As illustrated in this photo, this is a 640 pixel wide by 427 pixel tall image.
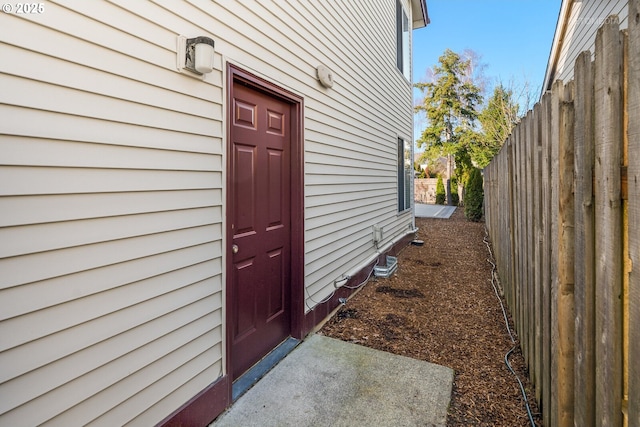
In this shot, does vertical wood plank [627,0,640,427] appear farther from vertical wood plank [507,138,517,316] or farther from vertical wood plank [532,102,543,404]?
vertical wood plank [507,138,517,316]

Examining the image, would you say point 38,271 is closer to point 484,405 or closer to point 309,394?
point 309,394

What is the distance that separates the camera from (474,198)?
1216cm

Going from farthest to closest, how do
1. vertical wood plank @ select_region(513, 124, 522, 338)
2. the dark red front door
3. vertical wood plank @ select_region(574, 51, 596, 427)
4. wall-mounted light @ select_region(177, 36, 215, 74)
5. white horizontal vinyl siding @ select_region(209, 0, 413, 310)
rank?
1. vertical wood plank @ select_region(513, 124, 522, 338)
2. white horizontal vinyl siding @ select_region(209, 0, 413, 310)
3. the dark red front door
4. wall-mounted light @ select_region(177, 36, 215, 74)
5. vertical wood plank @ select_region(574, 51, 596, 427)

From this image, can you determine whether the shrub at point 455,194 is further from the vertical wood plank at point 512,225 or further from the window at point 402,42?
the vertical wood plank at point 512,225

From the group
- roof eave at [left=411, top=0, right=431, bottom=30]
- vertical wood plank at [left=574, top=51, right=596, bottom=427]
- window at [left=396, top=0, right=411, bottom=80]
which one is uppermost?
roof eave at [left=411, top=0, right=431, bottom=30]

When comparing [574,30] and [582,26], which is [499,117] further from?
[582,26]

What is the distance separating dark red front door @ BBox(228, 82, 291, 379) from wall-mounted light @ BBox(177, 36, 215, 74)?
0.43 m

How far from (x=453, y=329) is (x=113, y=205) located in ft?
10.4

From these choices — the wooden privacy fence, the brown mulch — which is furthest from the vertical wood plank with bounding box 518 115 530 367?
the wooden privacy fence

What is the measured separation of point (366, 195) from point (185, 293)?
346cm

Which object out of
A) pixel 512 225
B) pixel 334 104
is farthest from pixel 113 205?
pixel 512 225

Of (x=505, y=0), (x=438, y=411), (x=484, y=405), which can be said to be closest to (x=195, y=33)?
(x=438, y=411)

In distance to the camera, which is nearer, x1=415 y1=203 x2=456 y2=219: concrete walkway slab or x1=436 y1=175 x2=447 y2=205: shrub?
x1=415 y1=203 x2=456 y2=219: concrete walkway slab

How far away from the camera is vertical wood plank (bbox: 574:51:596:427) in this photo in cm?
126
